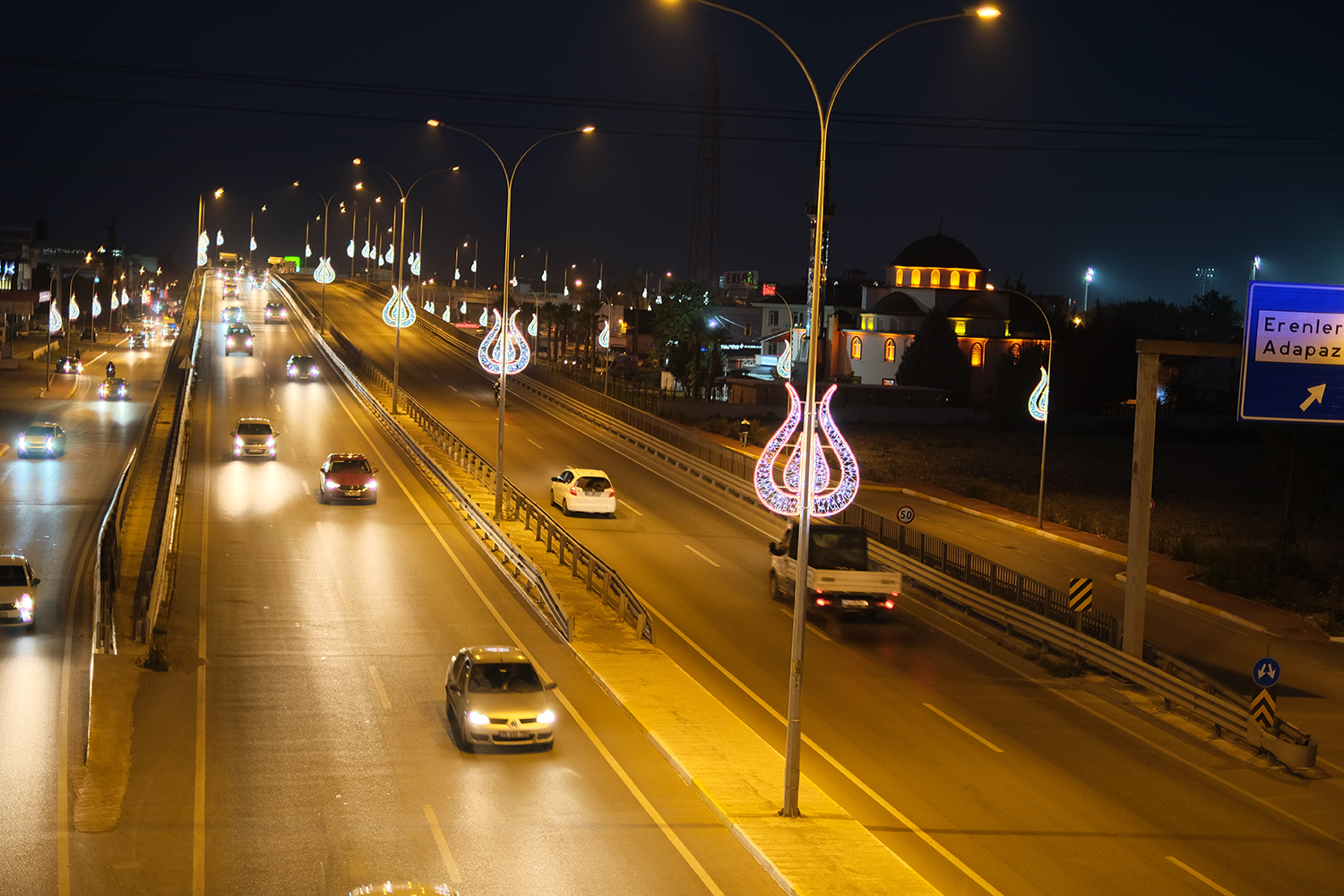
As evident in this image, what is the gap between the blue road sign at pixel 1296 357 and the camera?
21.2 meters

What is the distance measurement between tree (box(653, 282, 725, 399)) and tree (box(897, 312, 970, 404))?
1637 centimetres

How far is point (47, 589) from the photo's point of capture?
30.1 meters

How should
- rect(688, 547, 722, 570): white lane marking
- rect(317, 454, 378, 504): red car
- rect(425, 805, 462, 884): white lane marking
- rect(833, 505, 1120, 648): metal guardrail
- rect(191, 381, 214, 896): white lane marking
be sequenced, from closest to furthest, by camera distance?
rect(191, 381, 214, 896): white lane marking, rect(425, 805, 462, 884): white lane marking, rect(833, 505, 1120, 648): metal guardrail, rect(688, 547, 722, 570): white lane marking, rect(317, 454, 378, 504): red car

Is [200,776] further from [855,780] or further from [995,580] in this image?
[995,580]

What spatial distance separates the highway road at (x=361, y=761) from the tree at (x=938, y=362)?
75.1m

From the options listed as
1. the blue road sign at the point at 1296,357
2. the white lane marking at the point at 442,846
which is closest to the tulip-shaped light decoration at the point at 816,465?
the blue road sign at the point at 1296,357

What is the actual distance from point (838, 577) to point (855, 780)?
11.0 meters

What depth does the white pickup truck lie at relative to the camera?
96.7 feet

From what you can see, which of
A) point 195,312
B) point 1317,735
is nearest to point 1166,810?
point 1317,735

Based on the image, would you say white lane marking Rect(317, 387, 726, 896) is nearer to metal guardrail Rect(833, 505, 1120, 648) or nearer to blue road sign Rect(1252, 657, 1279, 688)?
blue road sign Rect(1252, 657, 1279, 688)

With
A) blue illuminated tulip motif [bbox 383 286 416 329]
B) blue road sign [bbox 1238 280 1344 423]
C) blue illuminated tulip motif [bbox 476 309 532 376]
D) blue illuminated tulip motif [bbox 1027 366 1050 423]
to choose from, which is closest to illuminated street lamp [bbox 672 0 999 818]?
blue road sign [bbox 1238 280 1344 423]

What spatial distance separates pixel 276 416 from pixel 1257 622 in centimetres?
4221

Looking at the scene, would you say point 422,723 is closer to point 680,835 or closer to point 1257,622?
point 680,835

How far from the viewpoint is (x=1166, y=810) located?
17844 mm
